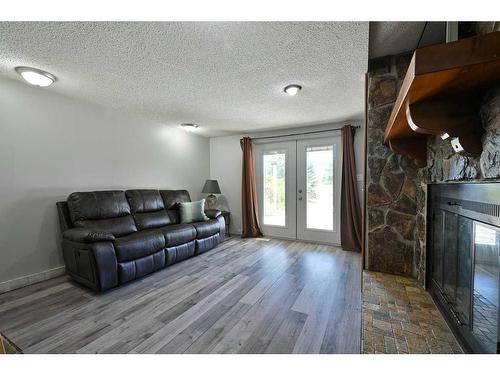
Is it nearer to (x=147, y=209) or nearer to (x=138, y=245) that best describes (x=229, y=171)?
(x=147, y=209)

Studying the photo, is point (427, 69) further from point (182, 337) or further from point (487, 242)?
point (182, 337)

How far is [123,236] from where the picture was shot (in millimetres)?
2658

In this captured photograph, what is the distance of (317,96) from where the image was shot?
2631 mm

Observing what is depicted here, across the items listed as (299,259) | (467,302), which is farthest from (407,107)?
(299,259)

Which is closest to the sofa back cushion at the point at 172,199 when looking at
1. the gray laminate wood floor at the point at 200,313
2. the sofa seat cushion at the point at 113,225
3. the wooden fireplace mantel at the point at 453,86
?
the sofa seat cushion at the point at 113,225

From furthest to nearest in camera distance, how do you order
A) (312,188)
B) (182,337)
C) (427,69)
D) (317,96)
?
1. (312,188)
2. (317,96)
3. (182,337)
4. (427,69)

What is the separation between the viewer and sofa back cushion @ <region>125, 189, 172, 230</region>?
3047 millimetres

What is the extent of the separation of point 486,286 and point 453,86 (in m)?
0.96

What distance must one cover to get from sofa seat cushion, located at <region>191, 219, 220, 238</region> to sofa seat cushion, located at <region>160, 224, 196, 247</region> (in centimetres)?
10

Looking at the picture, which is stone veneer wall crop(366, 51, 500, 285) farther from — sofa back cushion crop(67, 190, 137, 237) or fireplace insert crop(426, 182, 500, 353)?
sofa back cushion crop(67, 190, 137, 237)

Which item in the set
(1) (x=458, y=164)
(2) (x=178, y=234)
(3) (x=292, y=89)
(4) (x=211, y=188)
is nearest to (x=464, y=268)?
(1) (x=458, y=164)

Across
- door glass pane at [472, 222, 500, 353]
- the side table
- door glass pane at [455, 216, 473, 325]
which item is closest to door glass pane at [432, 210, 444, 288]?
door glass pane at [455, 216, 473, 325]
